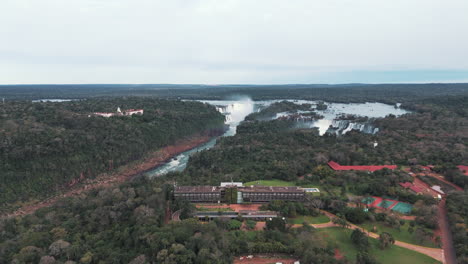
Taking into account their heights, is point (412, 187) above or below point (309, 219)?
above

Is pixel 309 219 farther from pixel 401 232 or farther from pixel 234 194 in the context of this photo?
pixel 234 194

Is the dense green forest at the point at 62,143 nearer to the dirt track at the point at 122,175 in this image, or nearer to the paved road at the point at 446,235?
the dirt track at the point at 122,175

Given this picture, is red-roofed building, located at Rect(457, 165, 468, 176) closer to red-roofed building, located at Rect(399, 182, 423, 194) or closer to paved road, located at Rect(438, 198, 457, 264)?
red-roofed building, located at Rect(399, 182, 423, 194)

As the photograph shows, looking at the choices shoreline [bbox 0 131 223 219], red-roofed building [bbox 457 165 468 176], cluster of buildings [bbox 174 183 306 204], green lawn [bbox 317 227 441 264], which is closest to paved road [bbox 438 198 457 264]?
green lawn [bbox 317 227 441 264]

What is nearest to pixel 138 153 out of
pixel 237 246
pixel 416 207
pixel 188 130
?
pixel 188 130

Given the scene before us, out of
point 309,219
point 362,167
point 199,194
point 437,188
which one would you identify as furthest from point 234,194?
point 437,188

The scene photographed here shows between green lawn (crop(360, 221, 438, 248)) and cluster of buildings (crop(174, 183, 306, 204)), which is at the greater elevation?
cluster of buildings (crop(174, 183, 306, 204))
